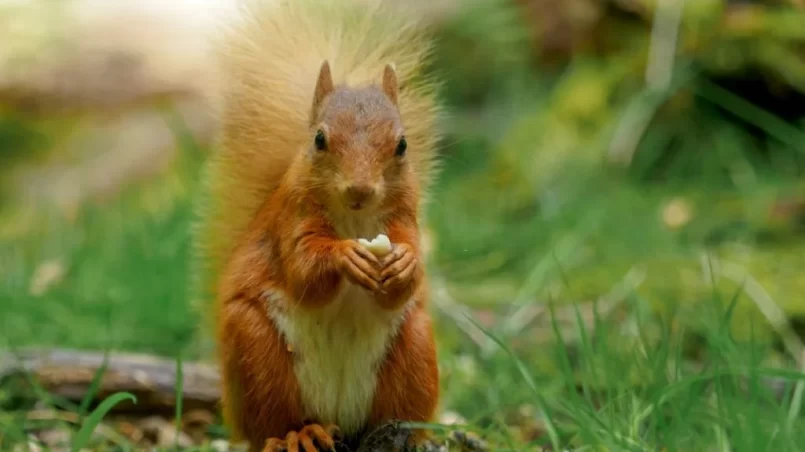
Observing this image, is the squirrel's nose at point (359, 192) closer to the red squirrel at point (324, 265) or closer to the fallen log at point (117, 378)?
the red squirrel at point (324, 265)

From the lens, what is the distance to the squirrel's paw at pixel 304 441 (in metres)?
1.93

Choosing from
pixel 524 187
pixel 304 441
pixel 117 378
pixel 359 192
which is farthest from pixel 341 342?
pixel 524 187

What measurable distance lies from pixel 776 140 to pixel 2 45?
4.31 metres

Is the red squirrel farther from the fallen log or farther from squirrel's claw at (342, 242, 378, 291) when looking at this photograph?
the fallen log

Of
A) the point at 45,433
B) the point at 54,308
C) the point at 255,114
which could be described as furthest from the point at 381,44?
the point at 54,308

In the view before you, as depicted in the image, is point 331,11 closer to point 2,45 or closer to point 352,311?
point 352,311

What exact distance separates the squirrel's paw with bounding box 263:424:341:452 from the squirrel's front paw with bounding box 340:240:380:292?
32cm

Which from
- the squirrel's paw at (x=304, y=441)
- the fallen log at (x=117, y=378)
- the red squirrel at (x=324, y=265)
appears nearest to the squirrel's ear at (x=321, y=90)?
the red squirrel at (x=324, y=265)

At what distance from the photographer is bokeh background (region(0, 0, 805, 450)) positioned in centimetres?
339

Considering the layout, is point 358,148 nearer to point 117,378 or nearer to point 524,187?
point 117,378

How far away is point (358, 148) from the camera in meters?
1.87

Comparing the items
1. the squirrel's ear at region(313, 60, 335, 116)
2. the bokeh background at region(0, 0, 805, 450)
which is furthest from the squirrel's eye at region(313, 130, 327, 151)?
the bokeh background at region(0, 0, 805, 450)

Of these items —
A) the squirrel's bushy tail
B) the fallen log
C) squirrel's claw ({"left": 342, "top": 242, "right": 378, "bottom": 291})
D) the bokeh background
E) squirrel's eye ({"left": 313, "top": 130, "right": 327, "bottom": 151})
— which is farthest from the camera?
the bokeh background

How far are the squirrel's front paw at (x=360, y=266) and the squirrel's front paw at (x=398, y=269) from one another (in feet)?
0.05
